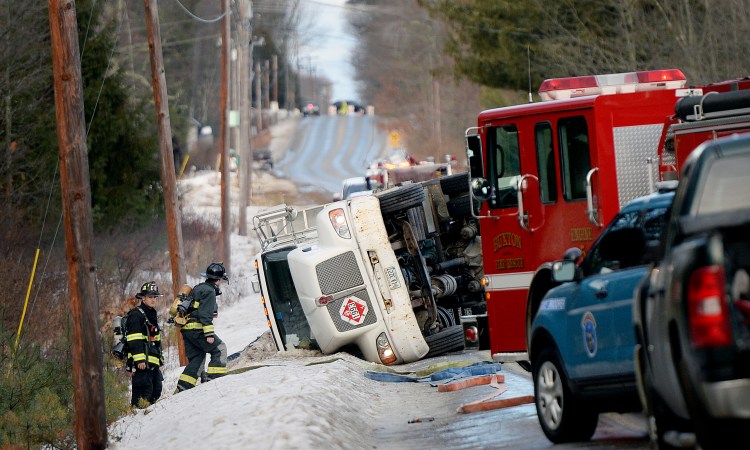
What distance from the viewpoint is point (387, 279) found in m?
18.0

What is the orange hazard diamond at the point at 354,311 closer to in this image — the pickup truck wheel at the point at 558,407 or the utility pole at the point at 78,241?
the utility pole at the point at 78,241

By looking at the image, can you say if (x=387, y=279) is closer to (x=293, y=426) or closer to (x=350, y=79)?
(x=293, y=426)

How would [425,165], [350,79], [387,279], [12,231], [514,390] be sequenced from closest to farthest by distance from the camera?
[514,390] < [387,279] < [12,231] < [425,165] < [350,79]

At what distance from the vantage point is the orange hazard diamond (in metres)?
18.0

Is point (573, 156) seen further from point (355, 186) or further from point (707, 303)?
point (355, 186)

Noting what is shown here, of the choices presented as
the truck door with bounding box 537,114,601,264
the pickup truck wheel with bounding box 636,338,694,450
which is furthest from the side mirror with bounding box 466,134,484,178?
the pickup truck wheel with bounding box 636,338,694,450

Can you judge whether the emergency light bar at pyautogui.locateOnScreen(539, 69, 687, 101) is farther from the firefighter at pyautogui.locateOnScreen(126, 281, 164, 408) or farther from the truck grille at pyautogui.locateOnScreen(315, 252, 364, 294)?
the firefighter at pyautogui.locateOnScreen(126, 281, 164, 408)

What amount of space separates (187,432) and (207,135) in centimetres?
7402

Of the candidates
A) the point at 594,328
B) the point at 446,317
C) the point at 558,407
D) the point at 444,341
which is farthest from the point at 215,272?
the point at 594,328

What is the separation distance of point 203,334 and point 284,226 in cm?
495

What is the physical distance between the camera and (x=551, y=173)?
45.7 ft

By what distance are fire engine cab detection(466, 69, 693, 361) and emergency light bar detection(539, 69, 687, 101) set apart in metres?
0.02

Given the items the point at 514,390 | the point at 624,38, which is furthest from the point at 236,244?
the point at 514,390

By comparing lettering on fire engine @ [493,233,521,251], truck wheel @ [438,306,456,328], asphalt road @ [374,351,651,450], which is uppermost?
lettering on fire engine @ [493,233,521,251]
